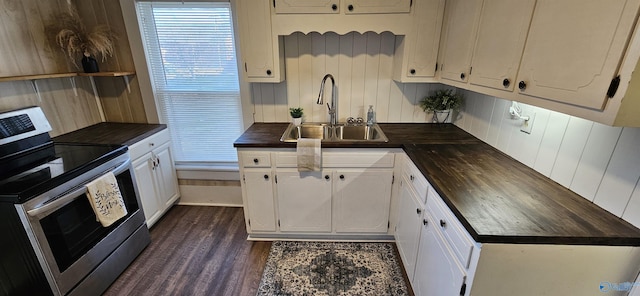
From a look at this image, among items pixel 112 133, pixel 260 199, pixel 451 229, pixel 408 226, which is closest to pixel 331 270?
pixel 408 226

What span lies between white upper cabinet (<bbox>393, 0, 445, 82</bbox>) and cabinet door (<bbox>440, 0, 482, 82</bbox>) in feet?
0.25

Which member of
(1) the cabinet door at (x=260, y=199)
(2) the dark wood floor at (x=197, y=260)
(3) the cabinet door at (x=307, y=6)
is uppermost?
(3) the cabinet door at (x=307, y=6)

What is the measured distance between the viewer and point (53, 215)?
1.52 metres

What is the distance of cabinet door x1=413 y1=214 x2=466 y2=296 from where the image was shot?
1.22m

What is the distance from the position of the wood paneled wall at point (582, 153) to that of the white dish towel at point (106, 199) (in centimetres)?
265

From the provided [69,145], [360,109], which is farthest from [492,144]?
[69,145]

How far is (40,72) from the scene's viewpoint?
2092 mm

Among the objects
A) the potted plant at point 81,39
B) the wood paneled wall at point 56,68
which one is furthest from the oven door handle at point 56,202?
the potted plant at point 81,39

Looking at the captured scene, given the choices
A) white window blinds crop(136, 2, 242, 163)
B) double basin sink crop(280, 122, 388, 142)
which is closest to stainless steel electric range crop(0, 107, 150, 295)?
white window blinds crop(136, 2, 242, 163)

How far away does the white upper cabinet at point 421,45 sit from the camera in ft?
6.56

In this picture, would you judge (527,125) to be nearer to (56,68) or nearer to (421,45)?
(421,45)

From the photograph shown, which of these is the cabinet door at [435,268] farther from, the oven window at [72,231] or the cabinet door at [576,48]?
the oven window at [72,231]

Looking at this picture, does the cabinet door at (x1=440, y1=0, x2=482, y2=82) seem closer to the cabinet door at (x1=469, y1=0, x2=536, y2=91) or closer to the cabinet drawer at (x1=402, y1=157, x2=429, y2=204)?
the cabinet door at (x1=469, y1=0, x2=536, y2=91)

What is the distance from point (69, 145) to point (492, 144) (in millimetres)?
3086
